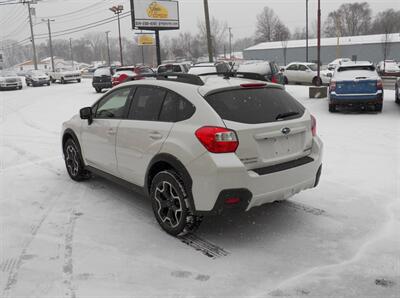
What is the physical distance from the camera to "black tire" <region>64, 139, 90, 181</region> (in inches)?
255

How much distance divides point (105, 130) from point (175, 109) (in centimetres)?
148

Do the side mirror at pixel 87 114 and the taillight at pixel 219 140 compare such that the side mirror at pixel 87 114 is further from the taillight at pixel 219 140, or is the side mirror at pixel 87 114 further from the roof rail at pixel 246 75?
the taillight at pixel 219 140

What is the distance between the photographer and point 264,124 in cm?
418

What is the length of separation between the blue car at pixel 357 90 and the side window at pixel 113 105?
29.2ft

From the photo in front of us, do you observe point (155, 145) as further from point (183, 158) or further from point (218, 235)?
point (218, 235)

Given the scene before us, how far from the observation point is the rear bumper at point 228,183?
389 centimetres

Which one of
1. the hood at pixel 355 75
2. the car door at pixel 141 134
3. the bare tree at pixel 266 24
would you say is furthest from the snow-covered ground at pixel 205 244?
the bare tree at pixel 266 24

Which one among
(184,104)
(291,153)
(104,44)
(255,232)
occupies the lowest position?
(255,232)

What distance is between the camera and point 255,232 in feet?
15.2

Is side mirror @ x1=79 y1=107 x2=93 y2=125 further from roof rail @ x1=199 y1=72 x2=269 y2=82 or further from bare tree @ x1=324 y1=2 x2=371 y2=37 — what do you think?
bare tree @ x1=324 y1=2 x2=371 y2=37

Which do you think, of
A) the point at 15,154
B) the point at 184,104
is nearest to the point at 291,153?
the point at 184,104

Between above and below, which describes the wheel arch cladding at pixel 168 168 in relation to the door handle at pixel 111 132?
below

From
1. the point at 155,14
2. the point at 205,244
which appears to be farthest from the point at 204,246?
the point at 155,14

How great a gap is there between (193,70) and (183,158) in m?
14.1
